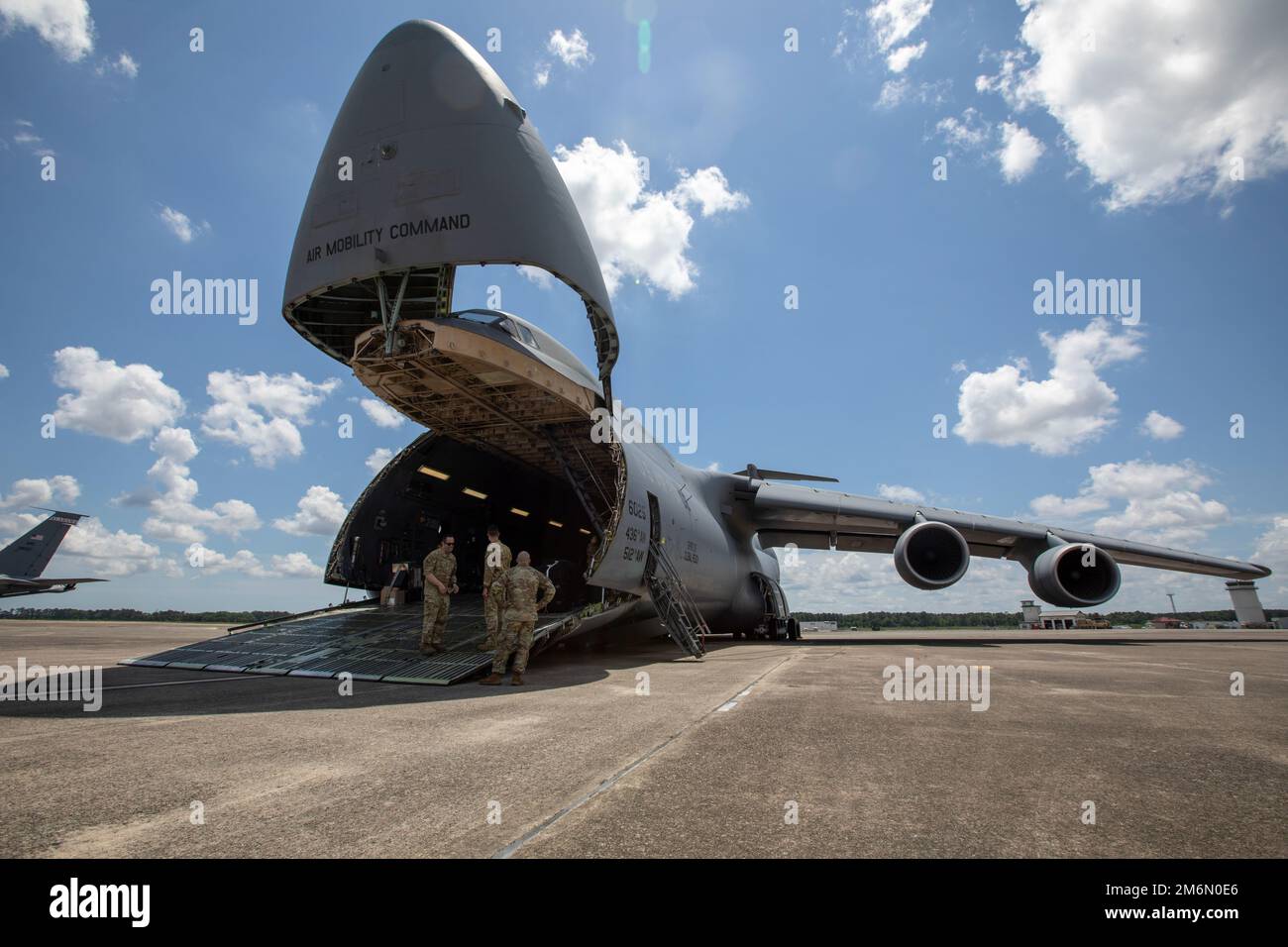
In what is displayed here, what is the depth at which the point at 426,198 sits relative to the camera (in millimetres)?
7586

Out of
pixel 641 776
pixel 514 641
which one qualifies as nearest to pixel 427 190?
pixel 514 641

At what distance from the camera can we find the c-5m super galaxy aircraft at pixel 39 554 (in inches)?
1098

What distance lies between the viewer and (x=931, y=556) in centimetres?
1467

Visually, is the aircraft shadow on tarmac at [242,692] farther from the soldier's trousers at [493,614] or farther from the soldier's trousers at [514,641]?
the soldier's trousers at [493,614]

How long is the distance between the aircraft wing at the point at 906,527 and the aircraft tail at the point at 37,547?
31.5 metres

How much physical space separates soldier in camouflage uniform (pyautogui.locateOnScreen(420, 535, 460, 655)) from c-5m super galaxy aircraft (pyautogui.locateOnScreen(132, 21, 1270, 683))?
346 mm

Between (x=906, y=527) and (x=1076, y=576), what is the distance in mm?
4043

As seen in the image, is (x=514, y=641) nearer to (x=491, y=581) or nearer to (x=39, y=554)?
(x=491, y=581)

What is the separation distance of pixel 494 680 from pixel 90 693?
11.3 feet

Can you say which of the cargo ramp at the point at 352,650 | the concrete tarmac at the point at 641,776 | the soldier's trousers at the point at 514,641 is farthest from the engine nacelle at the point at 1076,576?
the soldier's trousers at the point at 514,641

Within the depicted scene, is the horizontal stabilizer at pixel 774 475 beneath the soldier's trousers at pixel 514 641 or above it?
above

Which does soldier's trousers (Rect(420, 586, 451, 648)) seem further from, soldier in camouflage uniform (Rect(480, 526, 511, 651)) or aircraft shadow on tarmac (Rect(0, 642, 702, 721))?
aircraft shadow on tarmac (Rect(0, 642, 702, 721))

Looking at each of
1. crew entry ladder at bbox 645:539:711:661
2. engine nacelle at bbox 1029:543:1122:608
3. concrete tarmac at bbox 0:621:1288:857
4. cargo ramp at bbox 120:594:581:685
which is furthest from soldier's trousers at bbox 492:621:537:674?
engine nacelle at bbox 1029:543:1122:608

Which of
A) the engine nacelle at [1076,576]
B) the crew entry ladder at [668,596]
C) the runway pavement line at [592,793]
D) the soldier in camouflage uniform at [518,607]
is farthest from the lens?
the engine nacelle at [1076,576]
